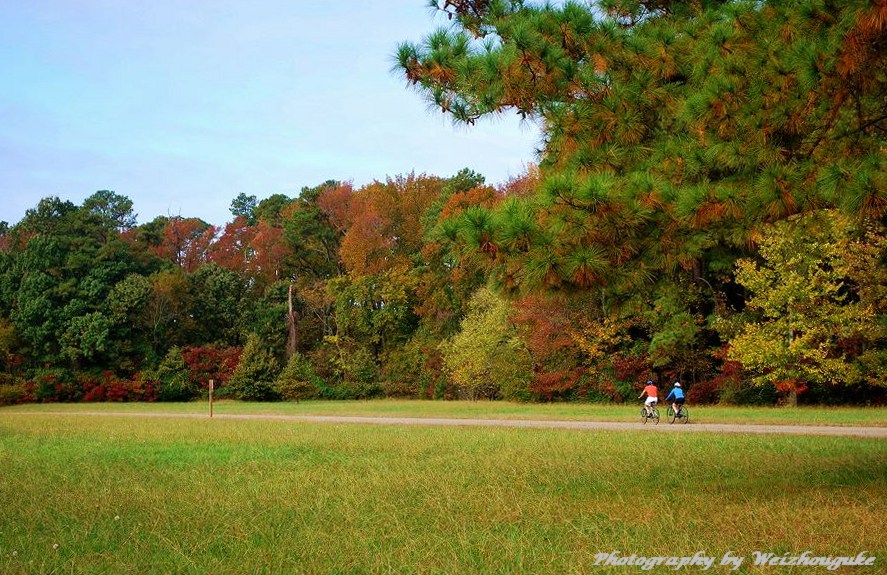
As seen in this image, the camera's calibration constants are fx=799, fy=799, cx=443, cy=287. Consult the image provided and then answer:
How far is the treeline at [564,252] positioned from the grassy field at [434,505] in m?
2.41

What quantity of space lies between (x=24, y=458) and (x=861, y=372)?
26.1 meters

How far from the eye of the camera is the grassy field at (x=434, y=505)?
20.0ft

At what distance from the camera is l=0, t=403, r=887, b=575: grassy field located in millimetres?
6090

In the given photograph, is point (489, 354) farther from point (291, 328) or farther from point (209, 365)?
point (209, 365)

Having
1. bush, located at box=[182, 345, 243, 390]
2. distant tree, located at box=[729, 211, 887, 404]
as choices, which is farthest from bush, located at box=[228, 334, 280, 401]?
distant tree, located at box=[729, 211, 887, 404]

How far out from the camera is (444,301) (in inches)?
1832

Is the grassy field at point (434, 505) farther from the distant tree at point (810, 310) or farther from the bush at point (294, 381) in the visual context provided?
the bush at point (294, 381)

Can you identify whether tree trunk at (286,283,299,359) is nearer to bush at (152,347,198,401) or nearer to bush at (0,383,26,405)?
bush at (152,347,198,401)

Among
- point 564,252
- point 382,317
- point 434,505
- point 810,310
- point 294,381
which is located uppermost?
point 382,317

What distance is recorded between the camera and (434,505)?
27.0ft

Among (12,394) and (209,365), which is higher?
(209,365)

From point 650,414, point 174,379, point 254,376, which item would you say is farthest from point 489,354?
point 174,379

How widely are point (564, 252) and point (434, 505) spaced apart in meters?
2.92

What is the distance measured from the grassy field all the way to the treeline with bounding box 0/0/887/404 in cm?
241
